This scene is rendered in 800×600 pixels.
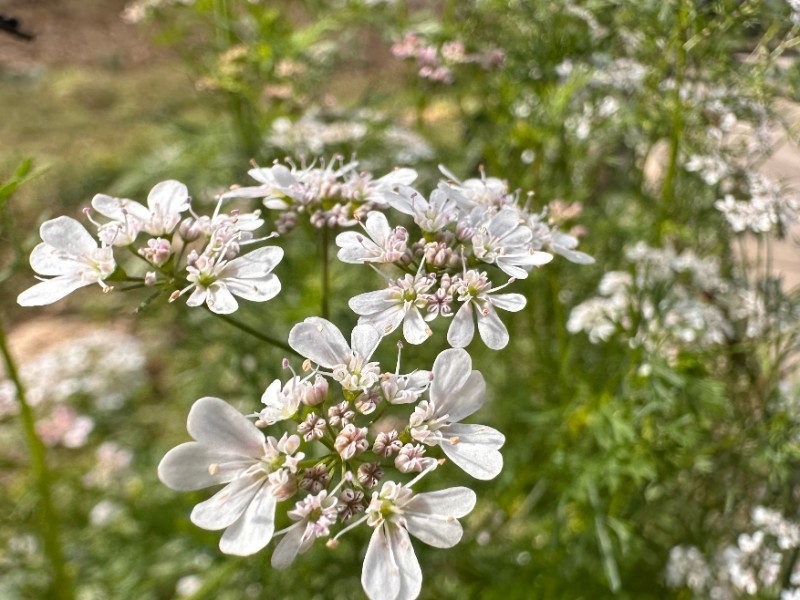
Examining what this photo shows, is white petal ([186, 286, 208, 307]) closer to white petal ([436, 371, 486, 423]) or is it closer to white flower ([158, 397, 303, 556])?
white flower ([158, 397, 303, 556])

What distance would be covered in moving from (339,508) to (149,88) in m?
7.10

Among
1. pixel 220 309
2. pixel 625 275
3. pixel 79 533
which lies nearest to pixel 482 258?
pixel 220 309

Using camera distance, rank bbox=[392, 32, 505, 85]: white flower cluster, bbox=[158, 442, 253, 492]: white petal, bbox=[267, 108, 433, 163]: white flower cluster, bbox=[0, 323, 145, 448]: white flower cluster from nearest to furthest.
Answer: bbox=[158, 442, 253, 492]: white petal → bbox=[392, 32, 505, 85]: white flower cluster → bbox=[267, 108, 433, 163]: white flower cluster → bbox=[0, 323, 145, 448]: white flower cluster

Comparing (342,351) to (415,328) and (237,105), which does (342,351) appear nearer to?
(415,328)

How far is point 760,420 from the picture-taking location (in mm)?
2078

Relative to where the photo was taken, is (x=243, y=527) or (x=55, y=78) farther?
(x=55, y=78)

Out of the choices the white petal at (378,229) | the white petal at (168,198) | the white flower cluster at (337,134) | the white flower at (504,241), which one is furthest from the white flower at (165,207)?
the white flower cluster at (337,134)

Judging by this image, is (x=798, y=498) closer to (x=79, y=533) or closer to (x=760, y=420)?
(x=760, y=420)

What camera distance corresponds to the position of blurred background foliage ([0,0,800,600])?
2.03 meters

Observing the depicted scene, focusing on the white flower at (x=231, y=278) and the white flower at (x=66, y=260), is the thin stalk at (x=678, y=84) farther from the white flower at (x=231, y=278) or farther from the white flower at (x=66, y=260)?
the white flower at (x=66, y=260)

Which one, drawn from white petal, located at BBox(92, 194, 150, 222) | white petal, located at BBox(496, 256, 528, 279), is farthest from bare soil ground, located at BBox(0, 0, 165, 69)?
white petal, located at BBox(496, 256, 528, 279)

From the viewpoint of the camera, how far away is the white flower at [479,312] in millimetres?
1263

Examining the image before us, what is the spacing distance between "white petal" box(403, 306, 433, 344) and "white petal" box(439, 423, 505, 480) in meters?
0.17

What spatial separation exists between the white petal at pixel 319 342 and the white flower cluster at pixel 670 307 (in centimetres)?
110
